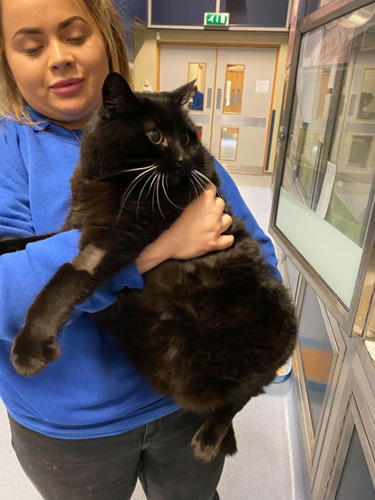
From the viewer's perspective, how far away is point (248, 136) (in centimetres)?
593

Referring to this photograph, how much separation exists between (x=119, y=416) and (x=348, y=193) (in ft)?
3.59

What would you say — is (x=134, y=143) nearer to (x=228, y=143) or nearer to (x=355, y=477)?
(x=355, y=477)

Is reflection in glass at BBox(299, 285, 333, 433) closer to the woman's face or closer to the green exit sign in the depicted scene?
the woman's face

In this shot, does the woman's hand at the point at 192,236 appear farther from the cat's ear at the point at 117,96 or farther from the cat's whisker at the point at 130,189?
the cat's ear at the point at 117,96

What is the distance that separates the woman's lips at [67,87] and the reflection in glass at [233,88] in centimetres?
554

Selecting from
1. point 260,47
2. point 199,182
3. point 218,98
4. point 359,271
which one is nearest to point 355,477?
point 359,271

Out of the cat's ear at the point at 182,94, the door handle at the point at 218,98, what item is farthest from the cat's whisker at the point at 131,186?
the door handle at the point at 218,98

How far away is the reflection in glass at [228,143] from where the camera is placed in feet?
19.5

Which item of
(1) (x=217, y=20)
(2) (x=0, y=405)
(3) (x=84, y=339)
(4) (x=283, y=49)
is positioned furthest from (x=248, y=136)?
(3) (x=84, y=339)

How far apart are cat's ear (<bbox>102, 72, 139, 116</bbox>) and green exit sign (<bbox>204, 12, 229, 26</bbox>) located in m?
5.50

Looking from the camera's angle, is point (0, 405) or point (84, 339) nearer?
point (84, 339)

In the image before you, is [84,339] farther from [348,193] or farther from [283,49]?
[283,49]

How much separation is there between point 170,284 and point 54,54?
54 centimetres

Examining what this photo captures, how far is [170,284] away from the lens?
0.71 m
